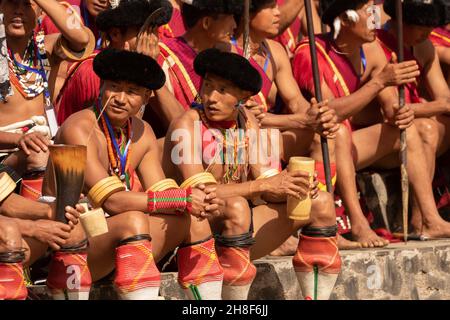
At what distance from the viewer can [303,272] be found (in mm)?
8391

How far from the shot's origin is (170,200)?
25.0ft

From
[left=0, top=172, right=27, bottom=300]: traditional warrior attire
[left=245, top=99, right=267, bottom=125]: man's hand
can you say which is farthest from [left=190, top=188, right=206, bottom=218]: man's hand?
[left=245, top=99, right=267, bottom=125]: man's hand

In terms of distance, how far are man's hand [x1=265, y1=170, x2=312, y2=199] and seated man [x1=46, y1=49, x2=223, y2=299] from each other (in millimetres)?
475

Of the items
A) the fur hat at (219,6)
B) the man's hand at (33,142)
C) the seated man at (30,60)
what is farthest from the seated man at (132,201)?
the fur hat at (219,6)

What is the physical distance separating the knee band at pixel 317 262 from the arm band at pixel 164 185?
91cm

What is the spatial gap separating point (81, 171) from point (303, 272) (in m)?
1.77

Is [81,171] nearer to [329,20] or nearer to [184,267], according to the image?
[184,267]

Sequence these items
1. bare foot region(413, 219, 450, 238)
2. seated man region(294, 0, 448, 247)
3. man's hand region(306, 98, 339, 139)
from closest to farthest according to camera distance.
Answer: man's hand region(306, 98, 339, 139) < seated man region(294, 0, 448, 247) < bare foot region(413, 219, 450, 238)

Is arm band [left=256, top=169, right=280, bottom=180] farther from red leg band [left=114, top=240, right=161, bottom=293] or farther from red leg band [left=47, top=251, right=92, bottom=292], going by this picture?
red leg band [left=47, top=251, right=92, bottom=292]

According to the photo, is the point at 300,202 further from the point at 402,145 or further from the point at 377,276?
the point at 402,145

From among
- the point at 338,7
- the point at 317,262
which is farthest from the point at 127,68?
the point at 338,7

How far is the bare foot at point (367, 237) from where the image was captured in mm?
9547

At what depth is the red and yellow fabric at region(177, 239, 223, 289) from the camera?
7.75 metres

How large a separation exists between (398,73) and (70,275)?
3194 mm
